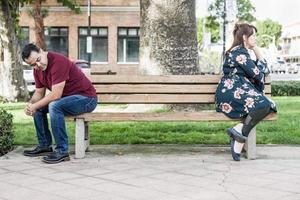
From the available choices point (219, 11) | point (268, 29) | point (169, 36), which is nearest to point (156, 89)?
point (169, 36)

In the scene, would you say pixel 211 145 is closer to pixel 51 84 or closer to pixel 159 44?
pixel 51 84

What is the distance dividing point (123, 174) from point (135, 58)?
38922 mm

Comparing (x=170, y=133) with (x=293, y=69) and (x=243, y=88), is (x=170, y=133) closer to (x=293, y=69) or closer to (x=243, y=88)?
(x=243, y=88)

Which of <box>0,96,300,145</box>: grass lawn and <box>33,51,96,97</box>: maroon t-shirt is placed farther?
<box>0,96,300,145</box>: grass lawn

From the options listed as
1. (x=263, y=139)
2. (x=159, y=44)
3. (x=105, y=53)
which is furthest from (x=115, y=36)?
(x=263, y=139)

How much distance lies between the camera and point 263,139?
Answer: 26.7ft

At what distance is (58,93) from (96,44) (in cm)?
3889

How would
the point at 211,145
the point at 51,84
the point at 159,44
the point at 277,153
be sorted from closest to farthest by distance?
the point at 51,84, the point at 277,153, the point at 211,145, the point at 159,44

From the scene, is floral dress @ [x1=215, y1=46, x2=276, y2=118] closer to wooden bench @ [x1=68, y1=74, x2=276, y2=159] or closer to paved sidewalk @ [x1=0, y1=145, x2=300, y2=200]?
wooden bench @ [x1=68, y1=74, x2=276, y2=159]

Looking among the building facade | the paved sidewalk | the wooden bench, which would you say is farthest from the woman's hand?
the building facade

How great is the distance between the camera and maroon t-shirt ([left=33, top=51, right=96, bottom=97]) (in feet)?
21.1

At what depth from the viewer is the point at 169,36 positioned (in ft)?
34.4

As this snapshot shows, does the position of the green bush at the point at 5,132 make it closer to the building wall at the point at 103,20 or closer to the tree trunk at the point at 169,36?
the tree trunk at the point at 169,36

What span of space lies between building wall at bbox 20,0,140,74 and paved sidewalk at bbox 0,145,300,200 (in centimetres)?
3727
